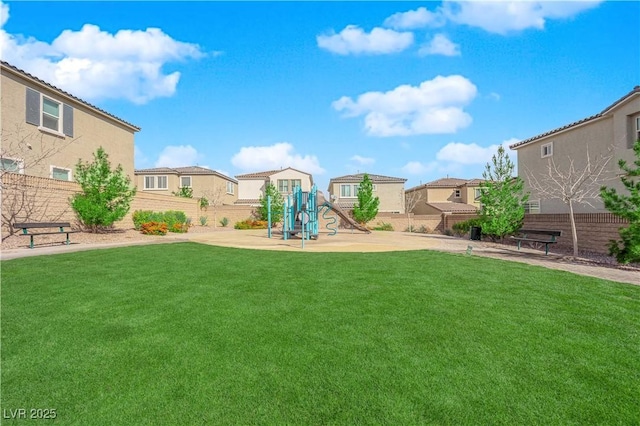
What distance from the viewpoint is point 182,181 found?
47.2 meters

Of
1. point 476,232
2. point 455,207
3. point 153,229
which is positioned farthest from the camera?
point 455,207

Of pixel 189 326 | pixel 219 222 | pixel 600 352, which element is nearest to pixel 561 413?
pixel 600 352

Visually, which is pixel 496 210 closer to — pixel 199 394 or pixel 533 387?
pixel 533 387

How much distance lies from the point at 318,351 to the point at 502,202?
18.8 meters

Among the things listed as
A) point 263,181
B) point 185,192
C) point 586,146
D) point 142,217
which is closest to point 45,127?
point 142,217

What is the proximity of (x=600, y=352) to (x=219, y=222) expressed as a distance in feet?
125

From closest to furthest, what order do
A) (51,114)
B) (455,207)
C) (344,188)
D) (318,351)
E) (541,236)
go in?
(318,351)
(541,236)
(51,114)
(455,207)
(344,188)

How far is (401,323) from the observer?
5.11 metres

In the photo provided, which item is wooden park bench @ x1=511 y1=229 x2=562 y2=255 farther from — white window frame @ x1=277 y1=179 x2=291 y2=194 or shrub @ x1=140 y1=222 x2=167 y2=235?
white window frame @ x1=277 y1=179 x2=291 y2=194

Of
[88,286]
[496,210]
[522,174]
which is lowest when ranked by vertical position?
[88,286]

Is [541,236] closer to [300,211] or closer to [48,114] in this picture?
[300,211]

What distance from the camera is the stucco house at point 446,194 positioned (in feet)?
152

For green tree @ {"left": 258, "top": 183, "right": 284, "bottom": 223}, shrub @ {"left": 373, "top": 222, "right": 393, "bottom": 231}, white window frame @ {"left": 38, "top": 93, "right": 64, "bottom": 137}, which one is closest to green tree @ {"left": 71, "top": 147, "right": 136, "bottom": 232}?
white window frame @ {"left": 38, "top": 93, "right": 64, "bottom": 137}

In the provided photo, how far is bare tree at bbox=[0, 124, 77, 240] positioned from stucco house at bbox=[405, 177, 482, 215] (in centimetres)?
3873
